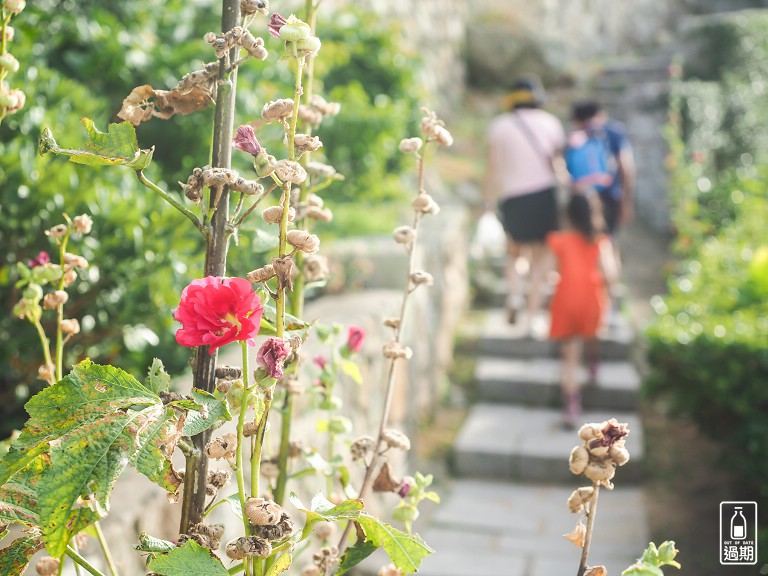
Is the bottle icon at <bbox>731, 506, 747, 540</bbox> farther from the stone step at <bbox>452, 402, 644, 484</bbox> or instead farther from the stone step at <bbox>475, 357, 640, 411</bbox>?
the stone step at <bbox>475, 357, 640, 411</bbox>

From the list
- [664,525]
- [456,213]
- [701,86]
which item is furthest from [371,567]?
[701,86]

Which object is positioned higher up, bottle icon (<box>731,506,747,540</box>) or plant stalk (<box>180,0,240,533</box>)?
plant stalk (<box>180,0,240,533</box>)

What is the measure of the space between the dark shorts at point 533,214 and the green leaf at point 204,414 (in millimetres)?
5323

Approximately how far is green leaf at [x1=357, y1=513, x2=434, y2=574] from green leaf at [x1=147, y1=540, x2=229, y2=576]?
0.48ft

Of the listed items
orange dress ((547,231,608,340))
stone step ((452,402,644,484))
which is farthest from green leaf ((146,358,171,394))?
orange dress ((547,231,608,340))

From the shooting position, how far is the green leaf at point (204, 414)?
2.50 feet

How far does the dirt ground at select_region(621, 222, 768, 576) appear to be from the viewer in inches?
151

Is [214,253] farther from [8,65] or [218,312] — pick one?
[8,65]

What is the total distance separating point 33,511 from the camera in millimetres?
877

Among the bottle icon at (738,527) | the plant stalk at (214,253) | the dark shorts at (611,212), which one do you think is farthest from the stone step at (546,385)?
the plant stalk at (214,253)

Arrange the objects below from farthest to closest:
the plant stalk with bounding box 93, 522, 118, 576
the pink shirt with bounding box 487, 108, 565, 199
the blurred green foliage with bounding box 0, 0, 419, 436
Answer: the pink shirt with bounding box 487, 108, 565, 199, the blurred green foliage with bounding box 0, 0, 419, 436, the plant stalk with bounding box 93, 522, 118, 576

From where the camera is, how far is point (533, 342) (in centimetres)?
636

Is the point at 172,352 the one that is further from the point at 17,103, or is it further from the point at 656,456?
the point at 656,456

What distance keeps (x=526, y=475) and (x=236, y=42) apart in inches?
178
